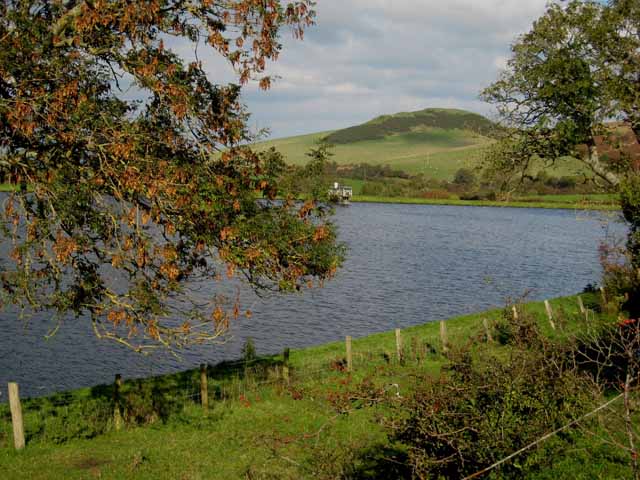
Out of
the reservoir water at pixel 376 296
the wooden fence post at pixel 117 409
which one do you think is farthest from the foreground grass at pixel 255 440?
the reservoir water at pixel 376 296

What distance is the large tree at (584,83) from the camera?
2636cm

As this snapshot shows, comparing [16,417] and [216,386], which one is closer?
[16,417]

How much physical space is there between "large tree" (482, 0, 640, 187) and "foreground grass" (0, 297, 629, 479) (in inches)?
432

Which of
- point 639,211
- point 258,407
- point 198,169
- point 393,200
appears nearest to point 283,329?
point 258,407

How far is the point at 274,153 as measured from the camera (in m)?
14.3

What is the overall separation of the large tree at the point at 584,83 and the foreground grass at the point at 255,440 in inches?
432

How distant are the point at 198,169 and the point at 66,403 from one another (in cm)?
1139

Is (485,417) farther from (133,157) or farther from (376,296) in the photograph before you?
(376,296)

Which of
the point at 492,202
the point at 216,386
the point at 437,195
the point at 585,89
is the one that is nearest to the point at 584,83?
the point at 585,89

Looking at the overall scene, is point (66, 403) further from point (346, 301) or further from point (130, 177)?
point (346, 301)

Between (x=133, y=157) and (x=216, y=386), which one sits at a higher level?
Result: (x=133, y=157)

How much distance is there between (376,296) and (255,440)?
30.0m

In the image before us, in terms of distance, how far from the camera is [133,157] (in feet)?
39.6

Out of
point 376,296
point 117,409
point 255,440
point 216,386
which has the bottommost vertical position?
point 376,296
